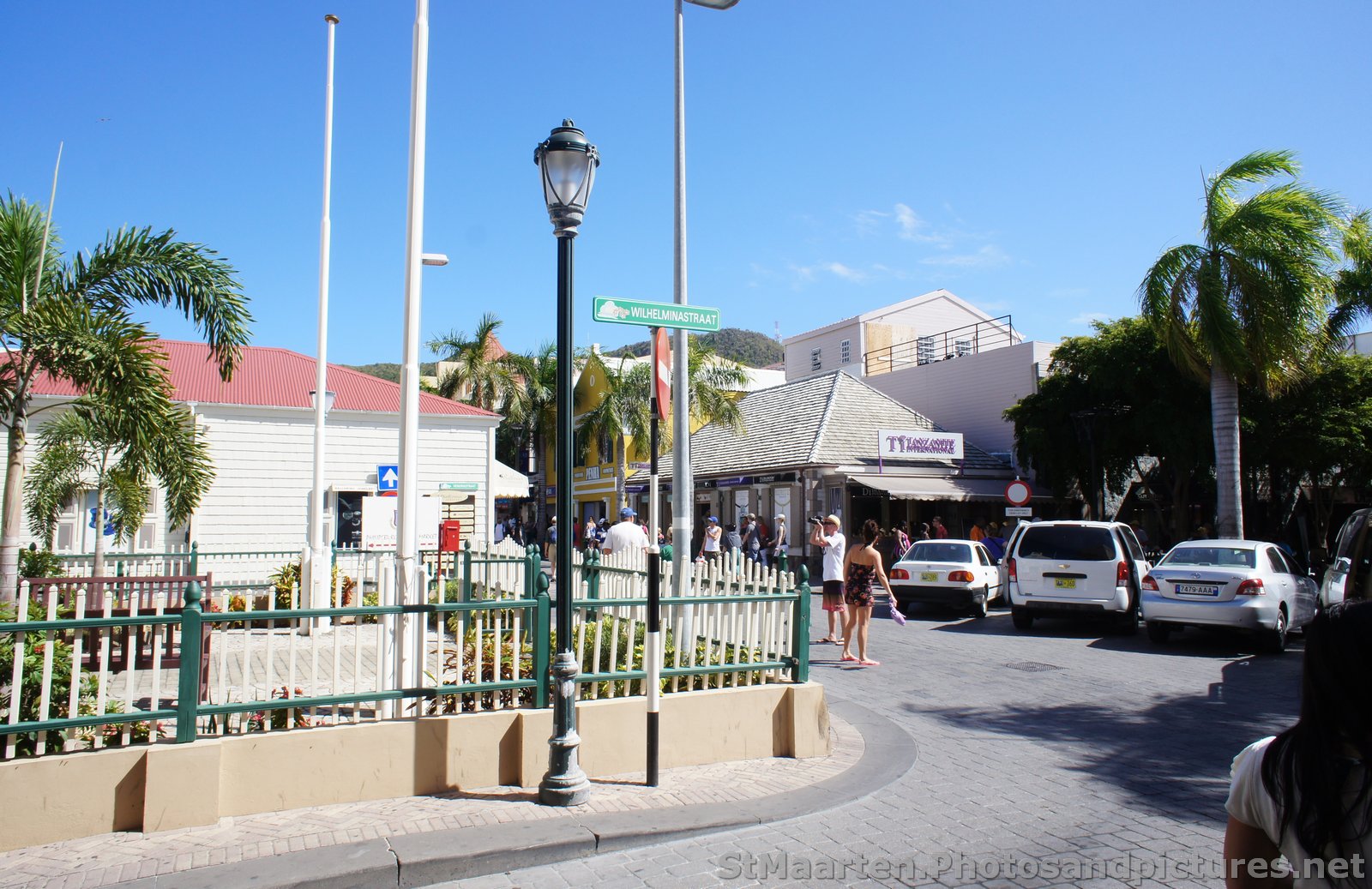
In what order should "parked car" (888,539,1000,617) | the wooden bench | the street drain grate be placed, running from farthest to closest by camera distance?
"parked car" (888,539,1000,617) < the street drain grate < the wooden bench

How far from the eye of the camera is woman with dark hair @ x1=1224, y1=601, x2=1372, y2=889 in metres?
1.94

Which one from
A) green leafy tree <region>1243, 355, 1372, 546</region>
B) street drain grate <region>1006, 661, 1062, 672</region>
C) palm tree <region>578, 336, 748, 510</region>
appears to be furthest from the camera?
palm tree <region>578, 336, 748, 510</region>

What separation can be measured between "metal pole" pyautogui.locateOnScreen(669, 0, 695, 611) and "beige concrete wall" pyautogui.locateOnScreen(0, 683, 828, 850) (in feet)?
8.50

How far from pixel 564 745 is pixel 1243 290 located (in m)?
16.8

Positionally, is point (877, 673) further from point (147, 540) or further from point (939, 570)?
point (147, 540)

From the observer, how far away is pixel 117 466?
1275 centimetres

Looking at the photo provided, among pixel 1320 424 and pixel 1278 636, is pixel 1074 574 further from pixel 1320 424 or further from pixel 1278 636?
pixel 1320 424

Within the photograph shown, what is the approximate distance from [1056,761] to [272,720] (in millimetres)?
5421

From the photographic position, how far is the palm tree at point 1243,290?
1731 centimetres

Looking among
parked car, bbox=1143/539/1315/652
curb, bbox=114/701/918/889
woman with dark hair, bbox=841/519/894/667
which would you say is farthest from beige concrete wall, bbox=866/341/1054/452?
curb, bbox=114/701/918/889

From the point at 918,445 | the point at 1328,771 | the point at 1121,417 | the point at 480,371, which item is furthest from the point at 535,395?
the point at 1328,771

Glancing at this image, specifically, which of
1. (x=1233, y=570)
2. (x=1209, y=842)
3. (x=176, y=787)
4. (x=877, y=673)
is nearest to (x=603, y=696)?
(x=176, y=787)

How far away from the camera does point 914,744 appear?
7.49 metres

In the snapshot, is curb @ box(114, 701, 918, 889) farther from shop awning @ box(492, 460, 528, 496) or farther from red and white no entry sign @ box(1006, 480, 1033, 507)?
shop awning @ box(492, 460, 528, 496)
